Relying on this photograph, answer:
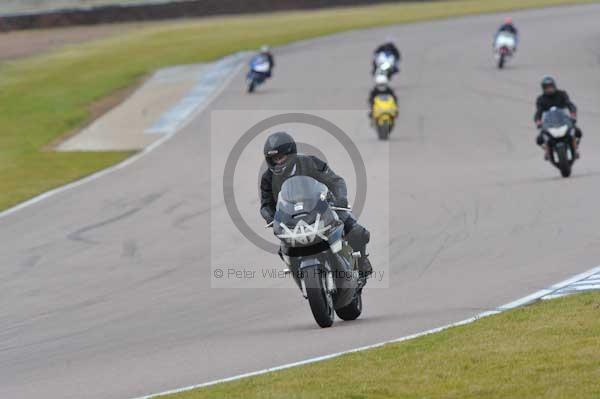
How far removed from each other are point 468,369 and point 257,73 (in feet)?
97.2

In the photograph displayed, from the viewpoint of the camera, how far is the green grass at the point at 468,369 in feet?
25.1

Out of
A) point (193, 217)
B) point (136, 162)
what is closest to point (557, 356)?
point (193, 217)

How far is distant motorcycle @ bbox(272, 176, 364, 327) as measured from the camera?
1030 cm

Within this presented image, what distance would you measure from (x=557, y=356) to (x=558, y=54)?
114 feet

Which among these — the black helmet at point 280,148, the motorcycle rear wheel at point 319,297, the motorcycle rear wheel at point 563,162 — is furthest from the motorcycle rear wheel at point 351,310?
the motorcycle rear wheel at point 563,162

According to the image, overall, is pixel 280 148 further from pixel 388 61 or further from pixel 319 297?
pixel 388 61

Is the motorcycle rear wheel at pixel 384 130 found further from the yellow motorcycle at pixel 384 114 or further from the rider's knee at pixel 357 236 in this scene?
the rider's knee at pixel 357 236

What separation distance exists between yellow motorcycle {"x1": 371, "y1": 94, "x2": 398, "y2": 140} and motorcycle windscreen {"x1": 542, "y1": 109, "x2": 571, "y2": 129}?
7.03 metres

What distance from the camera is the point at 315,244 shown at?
10508mm

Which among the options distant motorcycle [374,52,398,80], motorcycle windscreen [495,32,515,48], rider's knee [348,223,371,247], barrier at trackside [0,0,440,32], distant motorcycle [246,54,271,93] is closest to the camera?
rider's knee [348,223,371,247]

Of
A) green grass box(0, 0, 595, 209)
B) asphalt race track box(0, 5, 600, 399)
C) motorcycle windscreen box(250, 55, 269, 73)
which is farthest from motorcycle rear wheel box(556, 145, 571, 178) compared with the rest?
motorcycle windscreen box(250, 55, 269, 73)

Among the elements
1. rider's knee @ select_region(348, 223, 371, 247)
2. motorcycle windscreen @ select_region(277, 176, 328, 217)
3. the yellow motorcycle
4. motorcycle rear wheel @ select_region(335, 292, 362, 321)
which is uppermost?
the yellow motorcycle

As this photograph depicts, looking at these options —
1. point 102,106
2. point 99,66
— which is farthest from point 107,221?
point 99,66

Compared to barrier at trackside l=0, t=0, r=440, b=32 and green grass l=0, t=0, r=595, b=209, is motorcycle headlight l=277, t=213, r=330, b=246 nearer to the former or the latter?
green grass l=0, t=0, r=595, b=209
